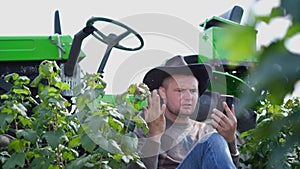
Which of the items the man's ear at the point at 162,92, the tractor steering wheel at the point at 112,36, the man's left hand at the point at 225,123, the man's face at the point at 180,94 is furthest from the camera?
the tractor steering wheel at the point at 112,36

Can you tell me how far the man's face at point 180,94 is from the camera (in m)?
3.03

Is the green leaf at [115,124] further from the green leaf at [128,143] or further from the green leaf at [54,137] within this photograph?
the green leaf at [54,137]

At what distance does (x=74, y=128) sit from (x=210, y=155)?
575 mm

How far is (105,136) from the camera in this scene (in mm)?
2197

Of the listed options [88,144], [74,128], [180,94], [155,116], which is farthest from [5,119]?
[180,94]

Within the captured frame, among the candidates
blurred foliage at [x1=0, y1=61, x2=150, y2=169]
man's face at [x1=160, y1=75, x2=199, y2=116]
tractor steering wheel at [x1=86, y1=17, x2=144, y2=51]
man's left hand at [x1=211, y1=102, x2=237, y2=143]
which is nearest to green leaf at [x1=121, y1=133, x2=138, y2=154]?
blurred foliage at [x1=0, y1=61, x2=150, y2=169]

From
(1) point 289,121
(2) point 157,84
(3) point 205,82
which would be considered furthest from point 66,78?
(1) point 289,121

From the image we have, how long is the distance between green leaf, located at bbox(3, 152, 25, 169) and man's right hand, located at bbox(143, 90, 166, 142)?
588mm

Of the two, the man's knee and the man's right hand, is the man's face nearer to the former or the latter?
the man's right hand

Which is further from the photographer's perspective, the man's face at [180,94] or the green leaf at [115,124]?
the man's face at [180,94]

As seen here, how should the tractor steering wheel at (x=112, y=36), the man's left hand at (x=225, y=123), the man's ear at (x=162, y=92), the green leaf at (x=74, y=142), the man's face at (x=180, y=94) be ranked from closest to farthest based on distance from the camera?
the green leaf at (x=74, y=142)
the man's left hand at (x=225, y=123)
the man's face at (x=180, y=94)
the man's ear at (x=162, y=92)
the tractor steering wheel at (x=112, y=36)

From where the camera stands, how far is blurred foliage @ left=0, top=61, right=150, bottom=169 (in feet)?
7.16

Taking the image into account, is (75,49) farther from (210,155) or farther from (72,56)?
(210,155)

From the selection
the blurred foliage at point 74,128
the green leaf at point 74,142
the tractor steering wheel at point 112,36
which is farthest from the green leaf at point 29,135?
the tractor steering wheel at point 112,36
